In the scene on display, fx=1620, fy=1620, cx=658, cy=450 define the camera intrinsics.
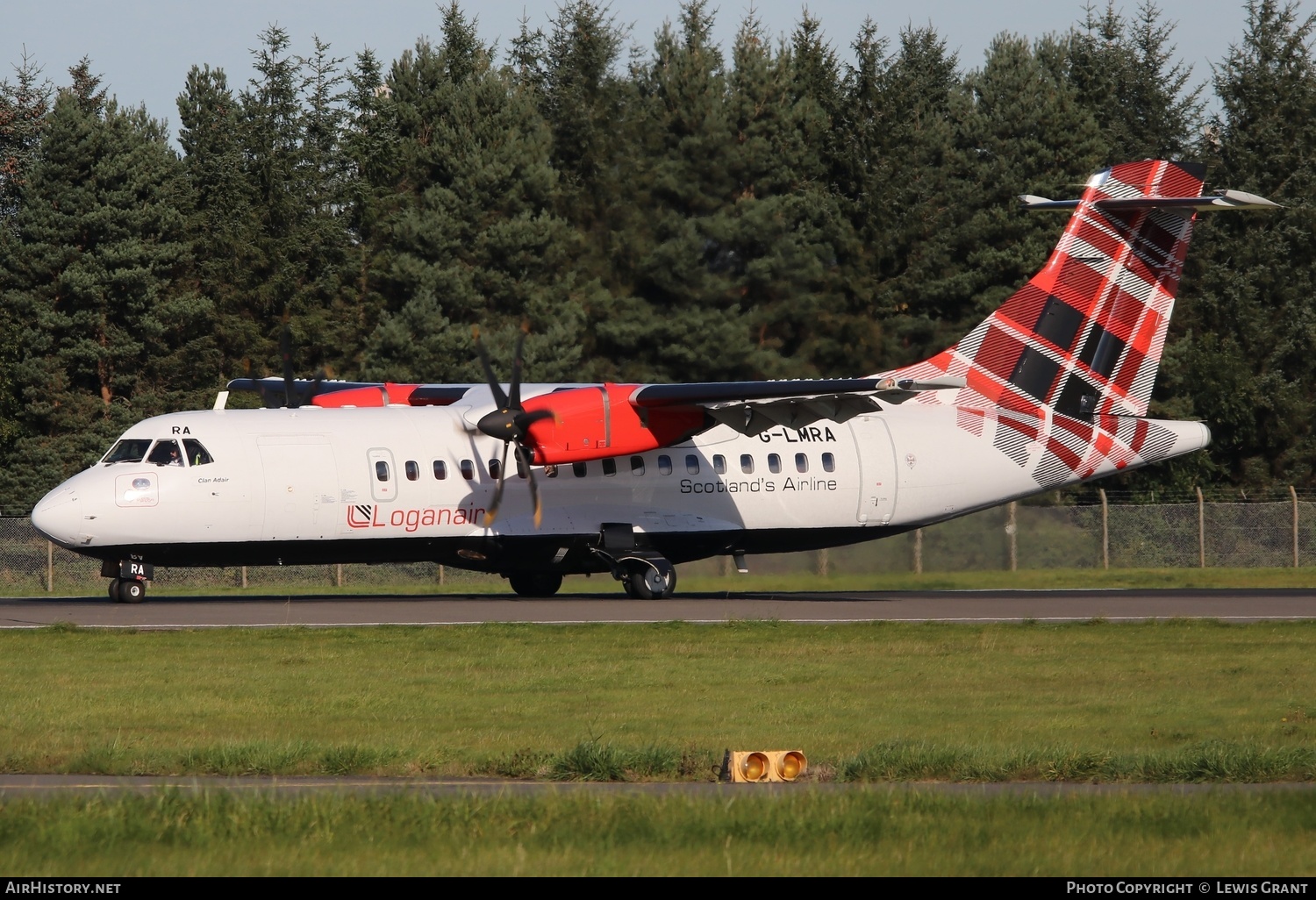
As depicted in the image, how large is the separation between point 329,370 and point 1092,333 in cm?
2815

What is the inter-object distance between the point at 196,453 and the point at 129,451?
1027 millimetres

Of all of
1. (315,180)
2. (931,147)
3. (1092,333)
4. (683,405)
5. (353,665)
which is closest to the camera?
(353,665)

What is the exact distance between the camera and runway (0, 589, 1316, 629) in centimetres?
2388

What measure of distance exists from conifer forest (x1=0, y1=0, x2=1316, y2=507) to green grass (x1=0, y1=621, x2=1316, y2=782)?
19404 mm

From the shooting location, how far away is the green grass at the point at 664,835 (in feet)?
27.3

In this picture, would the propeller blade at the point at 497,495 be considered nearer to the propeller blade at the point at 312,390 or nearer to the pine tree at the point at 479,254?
the propeller blade at the point at 312,390

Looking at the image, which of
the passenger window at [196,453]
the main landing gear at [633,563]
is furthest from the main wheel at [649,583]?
the passenger window at [196,453]

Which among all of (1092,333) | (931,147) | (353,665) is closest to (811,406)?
(1092,333)

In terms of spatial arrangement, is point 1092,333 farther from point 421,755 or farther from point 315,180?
point 315,180

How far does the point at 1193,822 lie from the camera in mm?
9266

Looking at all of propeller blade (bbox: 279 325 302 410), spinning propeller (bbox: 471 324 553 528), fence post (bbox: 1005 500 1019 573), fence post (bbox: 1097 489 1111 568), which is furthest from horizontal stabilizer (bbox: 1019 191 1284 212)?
propeller blade (bbox: 279 325 302 410)

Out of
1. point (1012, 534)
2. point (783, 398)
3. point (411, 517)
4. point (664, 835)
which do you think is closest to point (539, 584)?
point (411, 517)

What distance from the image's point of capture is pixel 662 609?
26.1 m

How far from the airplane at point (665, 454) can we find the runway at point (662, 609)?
91 cm
